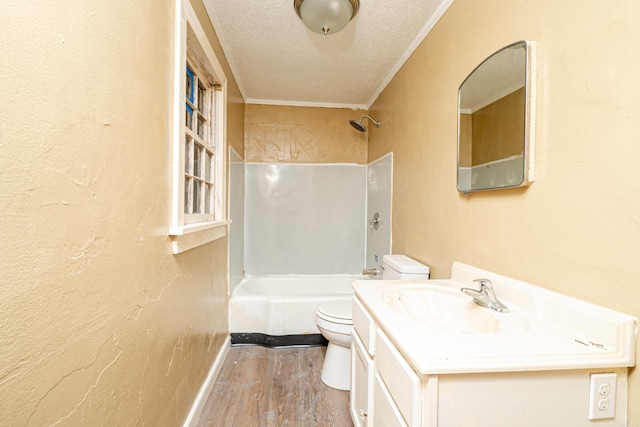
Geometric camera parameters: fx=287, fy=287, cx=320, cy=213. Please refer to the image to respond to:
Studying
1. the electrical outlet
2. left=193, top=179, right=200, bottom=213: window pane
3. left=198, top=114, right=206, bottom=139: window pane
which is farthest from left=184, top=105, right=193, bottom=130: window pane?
the electrical outlet

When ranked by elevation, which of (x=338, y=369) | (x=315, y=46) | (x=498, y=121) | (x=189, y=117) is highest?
(x=315, y=46)

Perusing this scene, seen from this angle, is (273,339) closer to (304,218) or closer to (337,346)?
(337,346)

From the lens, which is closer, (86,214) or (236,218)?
(86,214)

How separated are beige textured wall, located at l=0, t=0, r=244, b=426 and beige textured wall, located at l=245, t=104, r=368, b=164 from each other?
1.89 m

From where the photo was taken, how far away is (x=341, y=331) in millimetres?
1758

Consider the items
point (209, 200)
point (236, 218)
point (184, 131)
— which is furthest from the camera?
point (236, 218)

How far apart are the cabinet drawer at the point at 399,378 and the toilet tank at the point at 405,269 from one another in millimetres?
749

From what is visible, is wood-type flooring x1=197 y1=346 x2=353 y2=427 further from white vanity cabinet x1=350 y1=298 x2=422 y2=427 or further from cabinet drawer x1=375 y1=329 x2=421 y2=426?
cabinet drawer x1=375 y1=329 x2=421 y2=426

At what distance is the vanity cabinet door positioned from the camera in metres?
1.05

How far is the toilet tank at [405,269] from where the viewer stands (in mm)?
1642

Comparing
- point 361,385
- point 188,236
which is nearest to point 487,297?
point 361,385

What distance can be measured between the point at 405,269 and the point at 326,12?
143cm

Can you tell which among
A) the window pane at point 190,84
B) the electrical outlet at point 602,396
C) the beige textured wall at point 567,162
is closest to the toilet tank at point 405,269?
the beige textured wall at point 567,162

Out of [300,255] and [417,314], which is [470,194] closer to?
[417,314]
